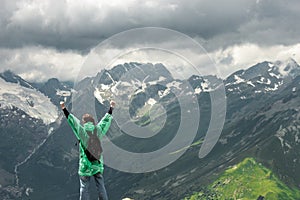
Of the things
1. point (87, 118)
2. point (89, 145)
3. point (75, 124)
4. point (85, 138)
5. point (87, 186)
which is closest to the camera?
point (75, 124)

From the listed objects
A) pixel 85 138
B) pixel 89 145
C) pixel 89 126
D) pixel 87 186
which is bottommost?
pixel 87 186

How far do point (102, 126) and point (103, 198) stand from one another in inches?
153

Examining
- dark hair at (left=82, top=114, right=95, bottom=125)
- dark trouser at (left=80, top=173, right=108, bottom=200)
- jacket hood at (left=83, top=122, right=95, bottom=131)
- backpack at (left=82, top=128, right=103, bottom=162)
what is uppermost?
dark hair at (left=82, top=114, right=95, bottom=125)

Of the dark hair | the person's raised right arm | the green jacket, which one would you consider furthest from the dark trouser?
the dark hair

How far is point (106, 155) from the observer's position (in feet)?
66.3

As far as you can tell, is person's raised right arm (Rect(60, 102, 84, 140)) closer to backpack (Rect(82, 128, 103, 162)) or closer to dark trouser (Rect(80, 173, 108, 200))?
backpack (Rect(82, 128, 103, 162))

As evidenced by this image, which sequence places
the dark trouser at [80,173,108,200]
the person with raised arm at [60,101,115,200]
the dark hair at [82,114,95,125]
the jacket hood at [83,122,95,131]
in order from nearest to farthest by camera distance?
the person with raised arm at [60,101,115,200]
the jacket hood at [83,122,95,131]
the dark hair at [82,114,95,125]
the dark trouser at [80,173,108,200]

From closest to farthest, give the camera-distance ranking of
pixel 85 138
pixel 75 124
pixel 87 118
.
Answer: pixel 75 124 → pixel 85 138 → pixel 87 118

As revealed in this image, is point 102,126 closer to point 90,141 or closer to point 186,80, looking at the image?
point 90,141

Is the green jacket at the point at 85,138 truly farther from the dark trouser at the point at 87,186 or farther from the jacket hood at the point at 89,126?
the dark trouser at the point at 87,186

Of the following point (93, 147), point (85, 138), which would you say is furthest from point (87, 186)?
point (85, 138)

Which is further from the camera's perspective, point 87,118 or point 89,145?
point 87,118

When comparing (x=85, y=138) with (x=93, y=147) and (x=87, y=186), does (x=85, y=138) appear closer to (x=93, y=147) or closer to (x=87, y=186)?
(x=93, y=147)

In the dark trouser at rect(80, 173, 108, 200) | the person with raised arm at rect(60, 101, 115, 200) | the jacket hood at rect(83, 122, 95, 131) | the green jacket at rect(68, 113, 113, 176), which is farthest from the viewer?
the dark trouser at rect(80, 173, 108, 200)
